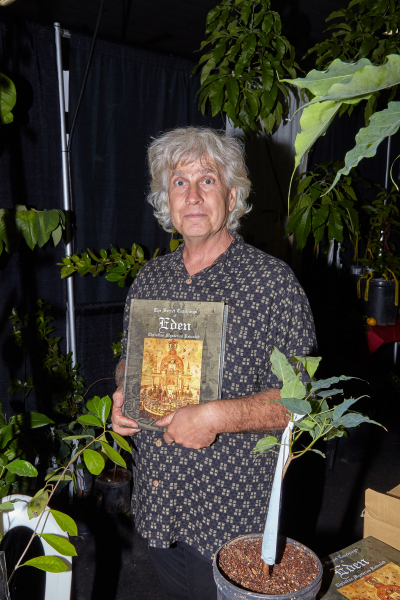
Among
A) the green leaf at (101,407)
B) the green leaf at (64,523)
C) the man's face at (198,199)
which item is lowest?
the green leaf at (64,523)

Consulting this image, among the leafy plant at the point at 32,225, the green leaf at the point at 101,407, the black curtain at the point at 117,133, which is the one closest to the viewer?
the green leaf at the point at 101,407

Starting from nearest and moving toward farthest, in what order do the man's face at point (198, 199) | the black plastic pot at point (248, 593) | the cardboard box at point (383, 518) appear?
the black plastic pot at point (248, 593), the cardboard box at point (383, 518), the man's face at point (198, 199)

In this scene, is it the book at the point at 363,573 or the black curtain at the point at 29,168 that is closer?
the book at the point at 363,573

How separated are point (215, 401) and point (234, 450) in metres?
0.19

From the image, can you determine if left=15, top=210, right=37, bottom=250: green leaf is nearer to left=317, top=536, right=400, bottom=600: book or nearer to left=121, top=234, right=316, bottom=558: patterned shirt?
left=121, top=234, right=316, bottom=558: patterned shirt

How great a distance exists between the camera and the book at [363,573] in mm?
805

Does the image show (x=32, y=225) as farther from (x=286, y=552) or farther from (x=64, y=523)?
(x=286, y=552)

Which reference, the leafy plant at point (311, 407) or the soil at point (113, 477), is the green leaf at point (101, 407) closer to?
the leafy plant at point (311, 407)

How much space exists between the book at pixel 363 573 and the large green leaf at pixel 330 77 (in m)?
0.80

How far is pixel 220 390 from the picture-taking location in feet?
3.51

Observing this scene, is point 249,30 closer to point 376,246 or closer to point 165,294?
point 165,294

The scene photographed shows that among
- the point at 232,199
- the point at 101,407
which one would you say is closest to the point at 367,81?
the point at 101,407

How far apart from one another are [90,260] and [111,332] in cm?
49

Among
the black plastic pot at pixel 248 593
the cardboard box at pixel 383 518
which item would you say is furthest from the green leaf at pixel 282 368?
the cardboard box at pixel 383 518
